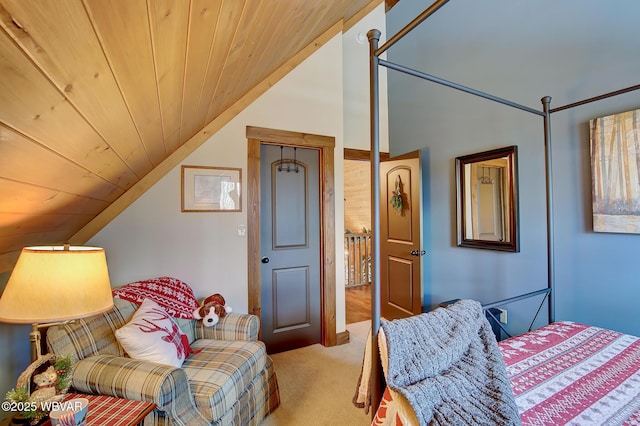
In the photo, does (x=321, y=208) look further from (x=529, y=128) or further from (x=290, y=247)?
(x=529, y=128)

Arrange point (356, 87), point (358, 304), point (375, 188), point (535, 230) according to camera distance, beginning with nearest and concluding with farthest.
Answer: point (375, 188), point (535, 230), point (356, 87), point (358, 304)

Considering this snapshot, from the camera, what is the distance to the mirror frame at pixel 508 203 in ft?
8.32

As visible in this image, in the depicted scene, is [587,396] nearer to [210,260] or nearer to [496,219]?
[496,219]

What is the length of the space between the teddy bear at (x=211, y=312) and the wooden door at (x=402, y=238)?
200cm

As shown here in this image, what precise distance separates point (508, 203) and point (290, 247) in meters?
2.01

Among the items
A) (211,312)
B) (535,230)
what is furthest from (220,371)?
(535,230)

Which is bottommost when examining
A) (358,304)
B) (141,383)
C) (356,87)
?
(358,304)

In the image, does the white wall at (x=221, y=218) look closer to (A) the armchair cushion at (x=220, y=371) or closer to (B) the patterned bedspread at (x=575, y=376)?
(A) the armchair cushion at (x=220, y=371)

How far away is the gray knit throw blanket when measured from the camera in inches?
35.4

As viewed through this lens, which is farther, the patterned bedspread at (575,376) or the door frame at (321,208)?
the door frame at (321,208)

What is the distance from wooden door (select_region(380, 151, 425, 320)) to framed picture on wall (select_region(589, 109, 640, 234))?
1394 millimetres

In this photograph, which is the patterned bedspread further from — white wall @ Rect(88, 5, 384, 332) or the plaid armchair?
white wall @ Rect(88, 5, 384, 332)

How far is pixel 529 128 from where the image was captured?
2453mm

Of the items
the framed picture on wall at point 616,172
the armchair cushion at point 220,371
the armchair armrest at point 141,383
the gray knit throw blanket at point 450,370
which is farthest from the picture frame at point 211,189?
the framed picture on wall at point 616,172
